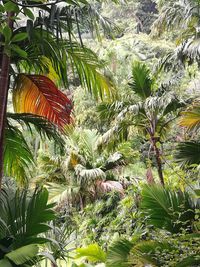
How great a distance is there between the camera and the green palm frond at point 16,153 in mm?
3750

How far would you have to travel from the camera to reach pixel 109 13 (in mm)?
17734

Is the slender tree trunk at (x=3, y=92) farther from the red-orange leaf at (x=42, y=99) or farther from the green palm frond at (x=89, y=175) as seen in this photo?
the green palm frond at (x=89, y=175)

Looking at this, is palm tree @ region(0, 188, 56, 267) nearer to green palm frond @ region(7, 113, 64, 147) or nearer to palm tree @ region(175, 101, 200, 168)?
green palm frond @ region(7, 113, 64, 147)

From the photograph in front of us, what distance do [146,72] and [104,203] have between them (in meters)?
3.54

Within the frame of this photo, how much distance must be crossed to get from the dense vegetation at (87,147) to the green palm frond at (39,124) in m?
0.01

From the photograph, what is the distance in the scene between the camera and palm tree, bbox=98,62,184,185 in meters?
5.38

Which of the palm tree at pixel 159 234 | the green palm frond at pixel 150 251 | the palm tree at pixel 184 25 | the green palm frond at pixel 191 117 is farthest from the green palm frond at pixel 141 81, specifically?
the green palm frond at pixel 150 251

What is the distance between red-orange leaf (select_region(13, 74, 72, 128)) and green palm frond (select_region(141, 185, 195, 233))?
46.1 inches

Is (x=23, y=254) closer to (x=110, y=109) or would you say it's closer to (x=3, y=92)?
(x=3, y=92)

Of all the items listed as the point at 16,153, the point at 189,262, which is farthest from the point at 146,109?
the point at 189,262

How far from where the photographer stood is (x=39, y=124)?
3.79 m

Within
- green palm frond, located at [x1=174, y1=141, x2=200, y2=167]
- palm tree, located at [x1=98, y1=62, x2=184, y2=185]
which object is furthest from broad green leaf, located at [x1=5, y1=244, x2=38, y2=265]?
palm tree, located at [x1=98, y1=62, x2=184, y2=185]

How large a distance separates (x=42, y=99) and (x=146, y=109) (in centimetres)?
206

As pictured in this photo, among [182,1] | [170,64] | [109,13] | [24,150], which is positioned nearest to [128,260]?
[24,150]
